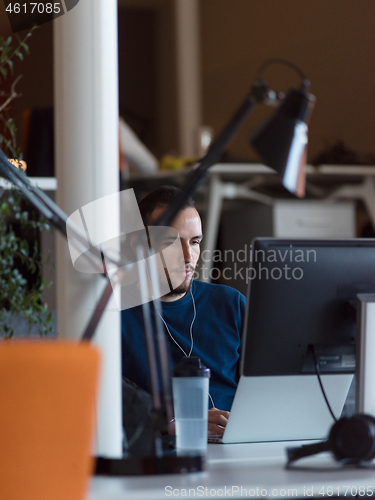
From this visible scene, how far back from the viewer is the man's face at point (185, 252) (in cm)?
168

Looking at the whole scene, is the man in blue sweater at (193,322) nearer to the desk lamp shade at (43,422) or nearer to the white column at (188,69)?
the desk lamp shade at (43,422)

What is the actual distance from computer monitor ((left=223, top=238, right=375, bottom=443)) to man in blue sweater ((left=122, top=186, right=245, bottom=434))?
1.50ft

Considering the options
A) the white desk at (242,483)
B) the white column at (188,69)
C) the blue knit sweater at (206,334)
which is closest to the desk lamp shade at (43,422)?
the white desk at (242,483)

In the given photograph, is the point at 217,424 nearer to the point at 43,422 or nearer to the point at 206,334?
the point at 206,334

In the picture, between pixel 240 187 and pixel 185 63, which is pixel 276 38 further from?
pixel 240 187

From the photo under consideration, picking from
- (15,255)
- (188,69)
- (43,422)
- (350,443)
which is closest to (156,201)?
(15,255)

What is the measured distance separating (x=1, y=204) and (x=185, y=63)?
15.2ft

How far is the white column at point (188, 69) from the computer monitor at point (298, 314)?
491 cm

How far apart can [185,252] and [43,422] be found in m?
1.04

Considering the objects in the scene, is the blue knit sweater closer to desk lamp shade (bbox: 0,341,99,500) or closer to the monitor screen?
the monitor screen

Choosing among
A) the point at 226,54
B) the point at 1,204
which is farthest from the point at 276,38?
the point at 1,204

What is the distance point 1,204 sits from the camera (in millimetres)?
1741

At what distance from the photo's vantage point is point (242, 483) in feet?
2.59

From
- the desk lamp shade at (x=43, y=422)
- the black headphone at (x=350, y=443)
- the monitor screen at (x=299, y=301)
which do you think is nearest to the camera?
the desk lamp shade at (x=43, y=422)
